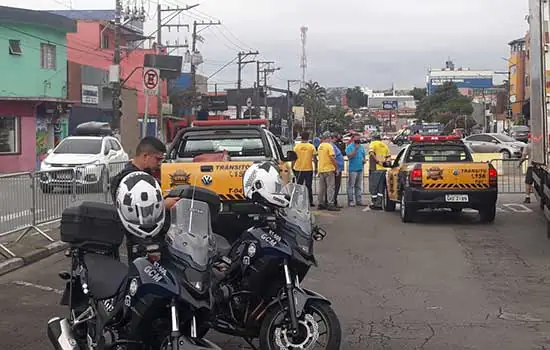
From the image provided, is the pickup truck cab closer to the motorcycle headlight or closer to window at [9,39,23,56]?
the motorcycle headlight

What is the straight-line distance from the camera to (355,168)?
711 inches

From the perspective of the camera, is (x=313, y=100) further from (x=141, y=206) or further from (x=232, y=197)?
(x=141, y=206)

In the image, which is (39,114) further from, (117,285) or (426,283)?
(117,285)

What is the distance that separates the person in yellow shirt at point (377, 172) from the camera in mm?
17578

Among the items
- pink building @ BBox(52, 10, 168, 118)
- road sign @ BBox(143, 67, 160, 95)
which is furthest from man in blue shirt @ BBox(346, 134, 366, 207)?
pink building @ BBox(52, 10, 168, 118)

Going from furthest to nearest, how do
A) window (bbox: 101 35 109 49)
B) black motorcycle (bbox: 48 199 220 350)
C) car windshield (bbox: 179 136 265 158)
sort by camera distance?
window (bbox: 101 35 109 49)
car windshield (bbox: 179 136 265 158)
black motorcycle (bbox: 48 199 220 350)

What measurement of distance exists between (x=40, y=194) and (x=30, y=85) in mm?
26187

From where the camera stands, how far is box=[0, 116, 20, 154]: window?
35.3m

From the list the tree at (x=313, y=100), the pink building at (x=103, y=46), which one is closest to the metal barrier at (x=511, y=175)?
the pink building at (x=103, y=46)

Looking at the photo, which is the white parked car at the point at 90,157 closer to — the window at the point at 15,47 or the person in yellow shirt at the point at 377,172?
the person in yellow shirt at the point at 377,172

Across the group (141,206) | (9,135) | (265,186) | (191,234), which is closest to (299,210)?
(265,186)

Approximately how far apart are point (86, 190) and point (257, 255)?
8.56 meters

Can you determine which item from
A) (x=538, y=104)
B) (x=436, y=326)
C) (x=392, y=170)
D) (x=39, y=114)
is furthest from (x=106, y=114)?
(x=436, y=326)

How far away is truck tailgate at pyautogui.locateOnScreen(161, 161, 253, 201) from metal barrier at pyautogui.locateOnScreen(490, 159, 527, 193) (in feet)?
40.0
